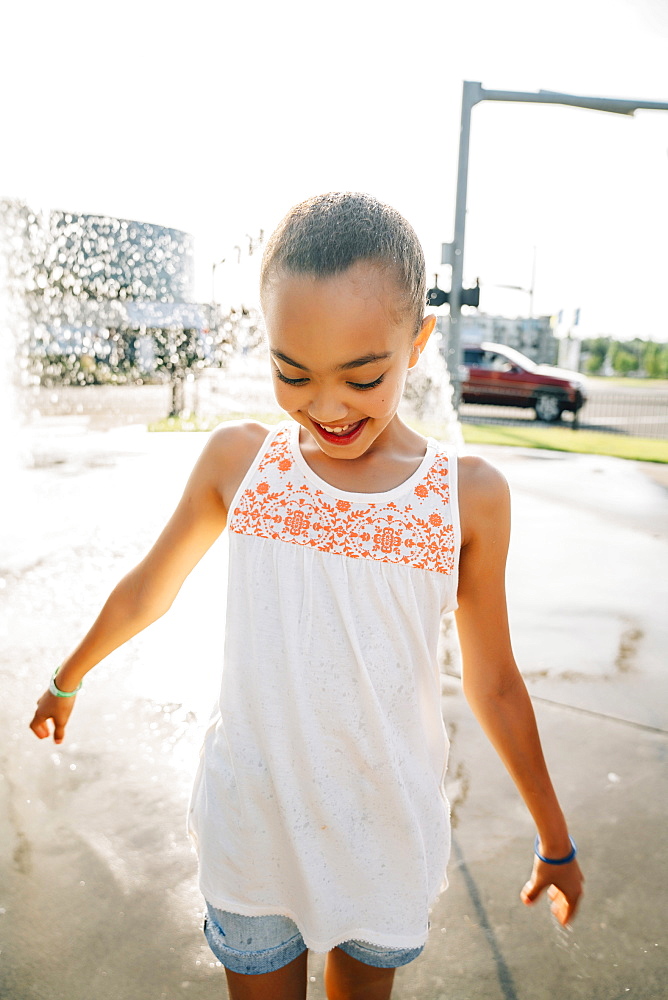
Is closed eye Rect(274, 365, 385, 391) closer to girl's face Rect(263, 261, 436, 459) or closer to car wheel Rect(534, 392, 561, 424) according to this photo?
girl's face Rect(263, 261, 436, 459)

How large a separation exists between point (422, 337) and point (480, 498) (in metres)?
0.26

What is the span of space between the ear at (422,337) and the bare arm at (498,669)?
177 mm

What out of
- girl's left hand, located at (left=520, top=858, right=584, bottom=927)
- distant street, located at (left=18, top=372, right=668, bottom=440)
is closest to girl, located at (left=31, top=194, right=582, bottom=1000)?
girl's left hand, located at (left=520, top=858, right=584, bottom=927)

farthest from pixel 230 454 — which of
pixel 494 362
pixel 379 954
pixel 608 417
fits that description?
pixel 608 417

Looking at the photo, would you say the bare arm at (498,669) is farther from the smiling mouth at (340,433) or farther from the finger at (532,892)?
the smiling mouth at (340,433)

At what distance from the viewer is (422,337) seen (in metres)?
1.18

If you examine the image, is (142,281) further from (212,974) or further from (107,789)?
(212,974)

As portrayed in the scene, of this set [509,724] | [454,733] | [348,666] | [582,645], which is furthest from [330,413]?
[582,645]

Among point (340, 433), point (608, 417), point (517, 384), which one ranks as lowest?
point (608, 417)

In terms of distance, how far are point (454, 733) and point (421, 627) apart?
1911mm

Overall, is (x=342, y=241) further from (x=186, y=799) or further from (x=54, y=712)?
(x=186, y=799)

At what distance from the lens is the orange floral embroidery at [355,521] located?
3.75ft

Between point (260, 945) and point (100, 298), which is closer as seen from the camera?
point (260, 945)

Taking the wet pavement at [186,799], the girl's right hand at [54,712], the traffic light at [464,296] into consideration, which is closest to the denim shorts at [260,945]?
the girl's right hand at [54,712]
